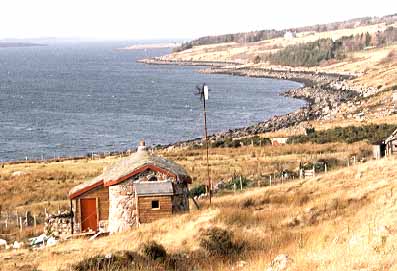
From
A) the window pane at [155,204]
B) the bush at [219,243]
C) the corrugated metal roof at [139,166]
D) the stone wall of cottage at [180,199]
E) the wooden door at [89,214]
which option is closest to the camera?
the bush at [219,243]

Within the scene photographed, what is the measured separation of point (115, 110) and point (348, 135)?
66.2 meters

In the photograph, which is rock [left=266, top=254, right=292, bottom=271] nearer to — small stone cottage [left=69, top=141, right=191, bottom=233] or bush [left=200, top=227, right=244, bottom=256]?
bush [left=200, top=227, right=244, bottom=256]

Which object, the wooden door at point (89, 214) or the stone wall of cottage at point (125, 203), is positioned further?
the wooden door at point (89, 214)

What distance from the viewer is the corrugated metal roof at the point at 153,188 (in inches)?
924

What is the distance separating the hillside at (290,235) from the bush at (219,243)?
180 millimetres

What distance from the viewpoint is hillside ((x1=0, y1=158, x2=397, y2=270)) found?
12406 millimetres

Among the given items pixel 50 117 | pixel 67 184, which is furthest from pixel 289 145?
pixel 50 117

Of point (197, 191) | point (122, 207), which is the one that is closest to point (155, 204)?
point (122, 207)

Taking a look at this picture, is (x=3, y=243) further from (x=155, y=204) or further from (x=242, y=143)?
(x=242, y=143)

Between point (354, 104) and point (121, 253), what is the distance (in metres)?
93.1

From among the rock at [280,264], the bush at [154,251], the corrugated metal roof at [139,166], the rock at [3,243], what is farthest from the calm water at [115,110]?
the rock at [280,264]

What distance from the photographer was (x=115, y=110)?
121562 millimetres

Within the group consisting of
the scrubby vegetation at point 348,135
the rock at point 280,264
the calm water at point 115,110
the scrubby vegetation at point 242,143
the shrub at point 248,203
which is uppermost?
the rock at point 280,264

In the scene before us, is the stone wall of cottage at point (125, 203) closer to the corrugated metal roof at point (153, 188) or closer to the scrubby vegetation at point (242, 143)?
the corrugated metal roof at point (153, 188)
